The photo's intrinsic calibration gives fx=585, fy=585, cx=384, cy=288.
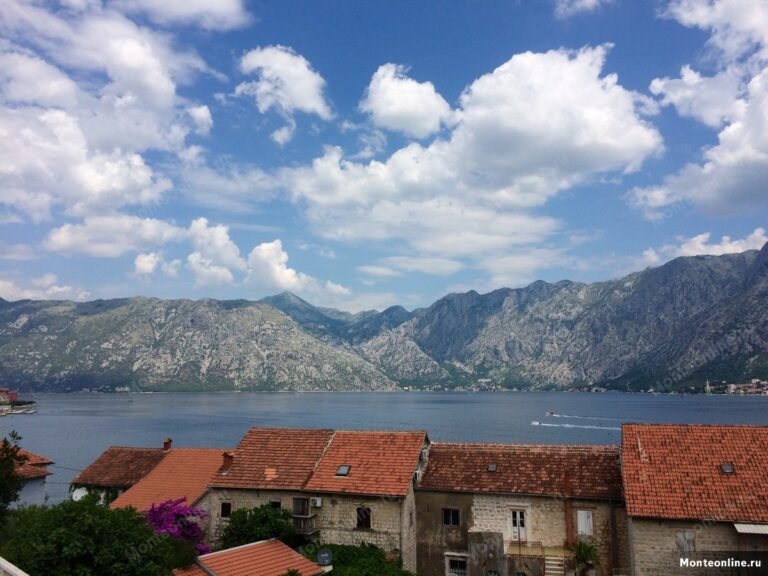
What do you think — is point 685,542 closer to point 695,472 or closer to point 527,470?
point 695,472

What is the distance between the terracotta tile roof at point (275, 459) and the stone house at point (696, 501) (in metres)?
18.7

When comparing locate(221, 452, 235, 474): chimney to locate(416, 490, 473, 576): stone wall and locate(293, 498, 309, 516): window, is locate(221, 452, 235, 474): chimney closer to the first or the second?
locate(293, 498, 309, 516): window

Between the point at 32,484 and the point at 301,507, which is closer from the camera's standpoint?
the point at 301,507

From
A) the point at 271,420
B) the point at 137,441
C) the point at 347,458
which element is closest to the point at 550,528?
the point at 347,458

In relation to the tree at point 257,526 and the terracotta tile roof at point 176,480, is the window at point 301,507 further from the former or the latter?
the terracotta tile roof at point 176,480

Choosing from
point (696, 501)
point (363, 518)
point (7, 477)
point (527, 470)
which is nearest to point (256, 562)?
point (363, 518)

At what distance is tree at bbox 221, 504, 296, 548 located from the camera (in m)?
32.1

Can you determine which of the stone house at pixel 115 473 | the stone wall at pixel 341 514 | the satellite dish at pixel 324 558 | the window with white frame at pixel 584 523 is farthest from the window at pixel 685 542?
the stone house at pixel 115 473

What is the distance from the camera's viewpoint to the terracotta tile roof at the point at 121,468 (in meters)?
44.7

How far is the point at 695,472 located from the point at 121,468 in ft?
132

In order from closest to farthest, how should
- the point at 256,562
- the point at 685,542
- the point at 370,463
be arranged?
1. the point at 685,542
2. the point at 256,562
3. the point at 370,463

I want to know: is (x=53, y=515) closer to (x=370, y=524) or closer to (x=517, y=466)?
(x=370, y=524)

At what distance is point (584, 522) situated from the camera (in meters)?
31.9

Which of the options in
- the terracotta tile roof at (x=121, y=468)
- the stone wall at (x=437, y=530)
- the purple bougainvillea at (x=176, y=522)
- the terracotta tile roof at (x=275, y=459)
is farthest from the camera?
the terracotta tile roof at (x=121, y=468)
